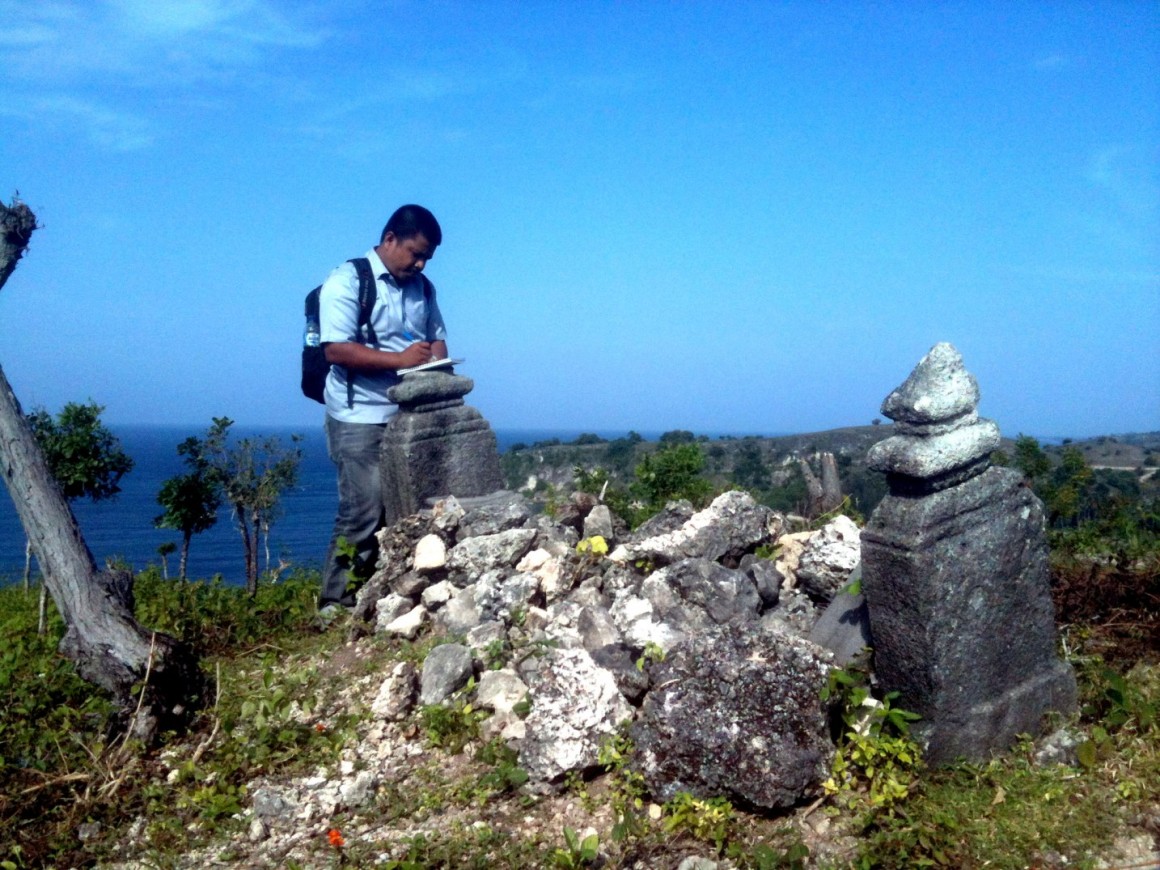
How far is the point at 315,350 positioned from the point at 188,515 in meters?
4.08

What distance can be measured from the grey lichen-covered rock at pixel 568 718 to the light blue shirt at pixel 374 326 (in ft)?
9.45

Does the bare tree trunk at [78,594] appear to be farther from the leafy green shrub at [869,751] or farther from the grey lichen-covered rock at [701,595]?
the leafy green shrub at [869,751]

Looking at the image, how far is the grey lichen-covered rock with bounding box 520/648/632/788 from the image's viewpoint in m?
3.71

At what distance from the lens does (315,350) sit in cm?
610

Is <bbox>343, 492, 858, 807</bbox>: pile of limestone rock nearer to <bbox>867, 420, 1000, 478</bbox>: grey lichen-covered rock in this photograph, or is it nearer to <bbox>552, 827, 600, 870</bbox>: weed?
<bbox>552, 827, 600, 870</bbox>: weed

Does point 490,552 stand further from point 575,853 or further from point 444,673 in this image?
point 575,853

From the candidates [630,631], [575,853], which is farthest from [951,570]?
[575,853]

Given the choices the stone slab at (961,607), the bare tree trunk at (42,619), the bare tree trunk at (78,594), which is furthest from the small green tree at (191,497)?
the stone slab at (961,607)

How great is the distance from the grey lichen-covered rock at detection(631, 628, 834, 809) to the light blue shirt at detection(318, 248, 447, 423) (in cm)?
Result: 340

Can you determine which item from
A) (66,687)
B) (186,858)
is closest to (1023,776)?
(186,858)

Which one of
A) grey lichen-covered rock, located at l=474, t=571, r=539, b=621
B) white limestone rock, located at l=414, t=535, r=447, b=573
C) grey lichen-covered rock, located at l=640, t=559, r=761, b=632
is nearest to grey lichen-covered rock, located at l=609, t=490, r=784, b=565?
grey lichen-covered rock, located at l=640, t=559, r=761, b=632

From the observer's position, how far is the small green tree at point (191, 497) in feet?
29.9

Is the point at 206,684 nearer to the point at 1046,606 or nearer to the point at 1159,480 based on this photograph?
the point at 1046,606

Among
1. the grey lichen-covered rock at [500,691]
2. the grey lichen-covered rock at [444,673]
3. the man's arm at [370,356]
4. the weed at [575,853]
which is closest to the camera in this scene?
the weed at [575,853]
